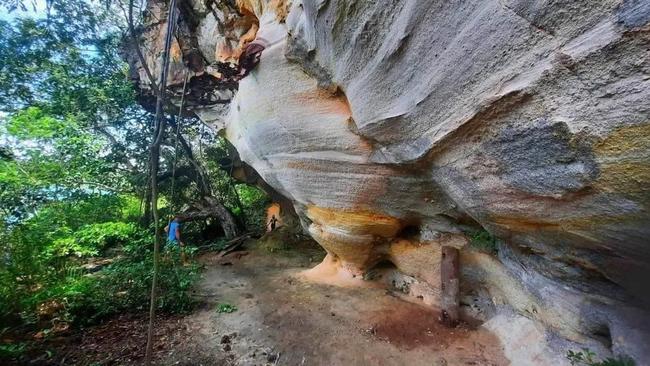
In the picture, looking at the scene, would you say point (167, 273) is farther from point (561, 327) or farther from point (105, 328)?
point (561, 327)

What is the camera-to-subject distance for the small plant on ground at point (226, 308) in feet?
19.4

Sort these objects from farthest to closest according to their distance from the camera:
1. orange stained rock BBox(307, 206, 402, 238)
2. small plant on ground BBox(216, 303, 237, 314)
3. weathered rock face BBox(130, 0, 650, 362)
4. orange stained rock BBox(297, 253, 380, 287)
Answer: orange stained rock BBox(297, 253, 380, 287)
small plant on ground BBox(216, 303, 237, 314)
orange stained rock BBox(307, 206, 402, 238)
weathered rock face BBox(130, 0, 650, 362)

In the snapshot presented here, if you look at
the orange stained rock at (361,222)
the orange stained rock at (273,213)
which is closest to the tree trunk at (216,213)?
the orange stained rock at (273,213)

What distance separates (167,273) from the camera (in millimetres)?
6359

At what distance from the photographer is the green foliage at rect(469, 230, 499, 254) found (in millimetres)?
4805

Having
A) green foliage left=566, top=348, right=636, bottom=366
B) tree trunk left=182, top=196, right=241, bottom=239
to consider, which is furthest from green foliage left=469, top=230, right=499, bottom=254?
tree trunk left=182, top=196, right=241, bottom=239

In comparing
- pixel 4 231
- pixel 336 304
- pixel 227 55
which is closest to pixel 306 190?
pixel 336 304

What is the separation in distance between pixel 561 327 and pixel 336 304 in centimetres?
359

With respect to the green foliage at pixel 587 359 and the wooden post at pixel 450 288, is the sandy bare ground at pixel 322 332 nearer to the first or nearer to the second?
the wooden post at pixel 450 288

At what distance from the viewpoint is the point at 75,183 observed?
9.07 metres

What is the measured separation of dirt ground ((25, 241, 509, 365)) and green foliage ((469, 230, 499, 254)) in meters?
1.25

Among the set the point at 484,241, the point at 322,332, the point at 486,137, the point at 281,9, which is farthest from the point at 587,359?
the point at 281,9

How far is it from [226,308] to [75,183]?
21.9ft

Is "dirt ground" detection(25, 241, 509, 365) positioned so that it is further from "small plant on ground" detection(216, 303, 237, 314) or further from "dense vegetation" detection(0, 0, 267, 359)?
"dense vegetation" detection(0, 0, 267, 359)
